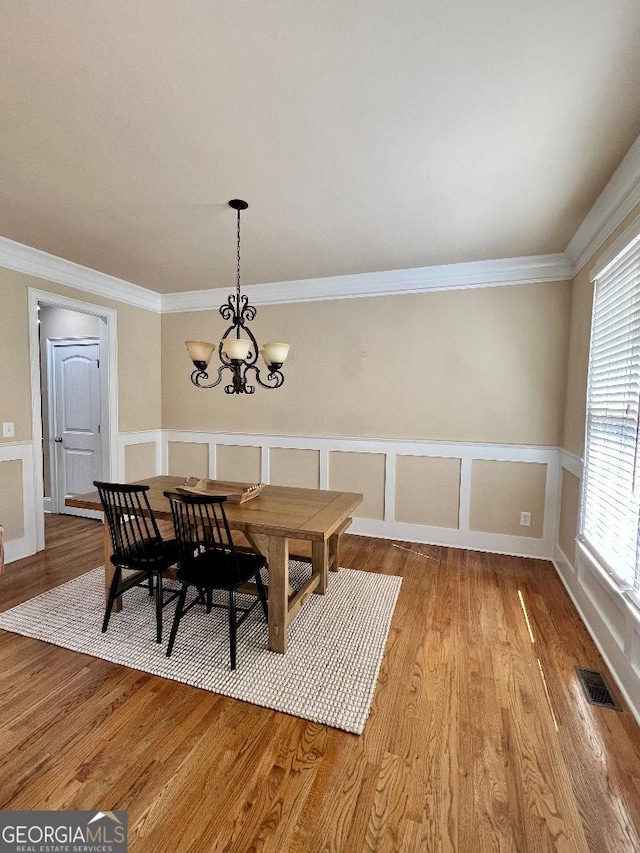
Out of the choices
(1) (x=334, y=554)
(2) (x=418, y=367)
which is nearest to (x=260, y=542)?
(1) (x=334, y=554)

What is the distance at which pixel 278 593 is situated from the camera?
2.11 meters

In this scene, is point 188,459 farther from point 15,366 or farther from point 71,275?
point 71,275

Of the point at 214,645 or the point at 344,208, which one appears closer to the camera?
the point at 214,645

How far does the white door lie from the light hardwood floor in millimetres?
2539

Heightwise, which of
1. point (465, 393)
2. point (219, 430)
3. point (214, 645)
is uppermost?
point (465, 393)

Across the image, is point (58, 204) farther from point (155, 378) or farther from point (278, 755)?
point (278, 755)

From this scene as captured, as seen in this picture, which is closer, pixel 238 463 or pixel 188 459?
pixel 238 463

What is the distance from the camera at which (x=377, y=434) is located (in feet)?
12.9

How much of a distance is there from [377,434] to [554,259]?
2131 mm

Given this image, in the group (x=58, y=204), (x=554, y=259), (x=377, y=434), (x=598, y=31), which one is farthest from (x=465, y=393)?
(x=58, y=204)

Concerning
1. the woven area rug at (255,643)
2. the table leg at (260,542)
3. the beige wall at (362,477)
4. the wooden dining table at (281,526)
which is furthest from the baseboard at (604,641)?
the table leg at (260,542)

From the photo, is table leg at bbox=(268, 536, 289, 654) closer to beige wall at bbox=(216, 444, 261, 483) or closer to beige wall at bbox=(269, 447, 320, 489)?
beige wall at bbox=(269, 447, 320, 489)

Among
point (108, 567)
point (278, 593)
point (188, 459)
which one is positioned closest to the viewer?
point (278, 593)

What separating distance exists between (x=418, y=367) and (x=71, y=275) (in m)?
3.40
